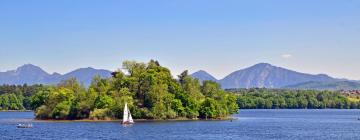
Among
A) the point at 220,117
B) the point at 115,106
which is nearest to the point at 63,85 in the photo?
the point at 115,106

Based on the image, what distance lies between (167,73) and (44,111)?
32734 millimetres

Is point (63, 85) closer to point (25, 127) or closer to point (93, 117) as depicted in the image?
point (93, 117)

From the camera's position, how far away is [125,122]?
132 meters

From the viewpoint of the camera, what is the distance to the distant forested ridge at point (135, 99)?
14926 centimetres

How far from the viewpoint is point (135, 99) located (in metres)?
152

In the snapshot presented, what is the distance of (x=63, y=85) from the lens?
177 metres

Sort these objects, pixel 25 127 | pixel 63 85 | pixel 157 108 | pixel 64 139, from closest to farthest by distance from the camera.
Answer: pixel 64 139 → pixel 25 127 → pixel 157 108 → pixel 63 85

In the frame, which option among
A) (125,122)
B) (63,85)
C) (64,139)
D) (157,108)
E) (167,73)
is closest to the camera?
(64,139)

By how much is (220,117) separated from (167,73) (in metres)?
18.2

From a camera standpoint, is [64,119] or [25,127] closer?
[25,127]

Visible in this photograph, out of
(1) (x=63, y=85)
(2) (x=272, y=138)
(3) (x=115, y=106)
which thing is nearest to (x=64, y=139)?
(2) (x=272, y=138)

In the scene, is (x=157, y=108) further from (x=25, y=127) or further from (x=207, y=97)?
→ (x=25, y=127)

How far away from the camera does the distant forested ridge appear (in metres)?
149

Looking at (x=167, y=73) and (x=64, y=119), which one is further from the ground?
(x=167, y=73)
